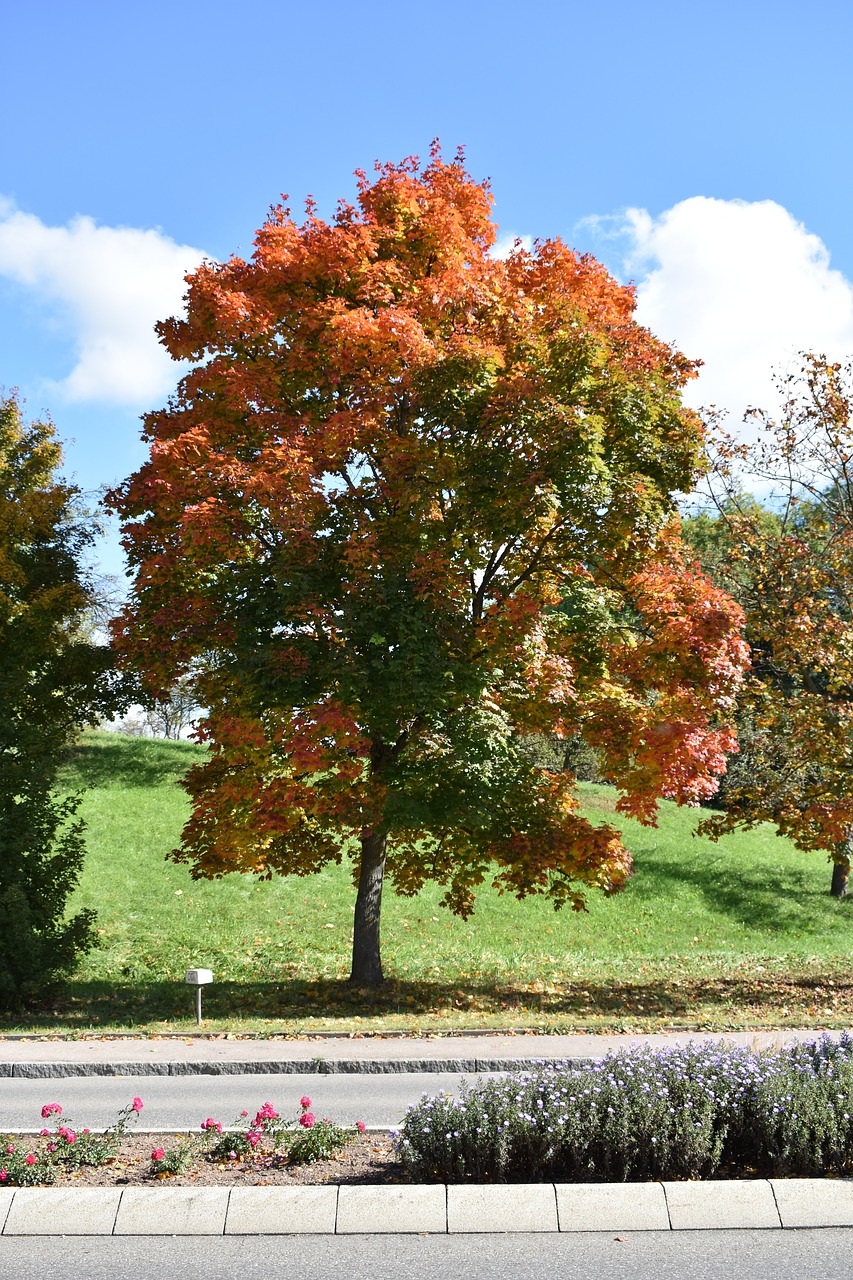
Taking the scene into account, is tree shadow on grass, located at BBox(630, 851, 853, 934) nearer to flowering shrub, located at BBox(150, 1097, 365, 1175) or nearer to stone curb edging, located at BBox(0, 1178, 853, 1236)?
stone curb edging, located at BBox(0, 1178, 853, 1236)

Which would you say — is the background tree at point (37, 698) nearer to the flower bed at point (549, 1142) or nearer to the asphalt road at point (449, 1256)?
the flower bed at point (549, 1142)

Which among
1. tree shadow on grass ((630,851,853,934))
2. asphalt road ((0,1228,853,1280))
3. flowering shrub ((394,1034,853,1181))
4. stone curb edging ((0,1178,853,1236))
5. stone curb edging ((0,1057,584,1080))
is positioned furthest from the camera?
tree shadow on grass ((630,851,853,934))

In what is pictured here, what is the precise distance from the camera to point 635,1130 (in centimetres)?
702

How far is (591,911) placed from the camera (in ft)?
79.6

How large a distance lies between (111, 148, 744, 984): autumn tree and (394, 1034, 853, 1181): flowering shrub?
589 cm

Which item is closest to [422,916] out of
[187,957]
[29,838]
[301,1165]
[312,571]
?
[187,957]

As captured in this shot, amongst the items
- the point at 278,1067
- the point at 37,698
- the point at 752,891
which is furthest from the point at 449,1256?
the point at 752,891

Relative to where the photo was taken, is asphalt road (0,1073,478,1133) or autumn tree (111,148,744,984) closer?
asphalt road (0,1073,478,1133)

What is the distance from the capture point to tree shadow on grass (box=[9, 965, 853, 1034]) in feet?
46.3

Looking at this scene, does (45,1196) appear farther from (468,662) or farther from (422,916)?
(422,916)

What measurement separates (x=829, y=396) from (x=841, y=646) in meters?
4.08

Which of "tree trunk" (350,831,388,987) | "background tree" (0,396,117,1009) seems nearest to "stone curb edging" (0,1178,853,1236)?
"background tree" (0,396,117,1009)

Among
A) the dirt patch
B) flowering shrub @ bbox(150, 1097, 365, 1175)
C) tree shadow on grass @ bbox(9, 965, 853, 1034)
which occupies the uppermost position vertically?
flowering shrub @ bbox(150, 1097, 365, 1175)

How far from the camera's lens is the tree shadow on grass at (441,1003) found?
1411 centimetres
